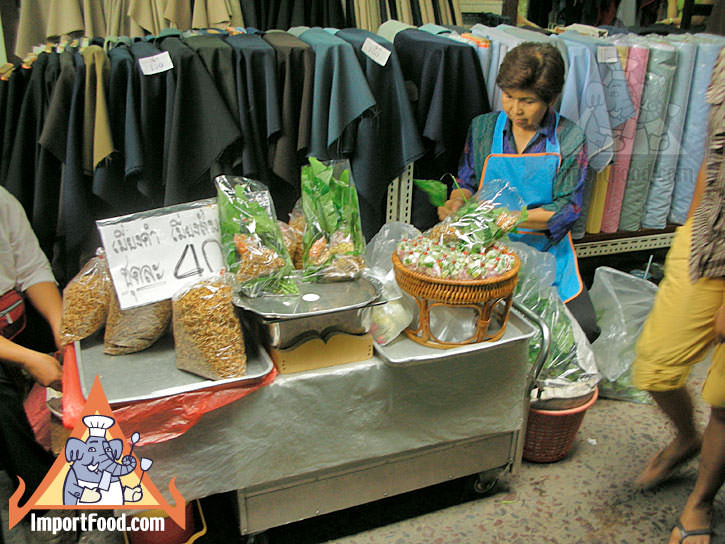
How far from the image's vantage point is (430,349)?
142 cm

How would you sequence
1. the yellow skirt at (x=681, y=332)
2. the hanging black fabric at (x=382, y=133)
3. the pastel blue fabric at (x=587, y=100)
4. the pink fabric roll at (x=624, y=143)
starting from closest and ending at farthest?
the yellow skirt at (x=681, y=332)
the hanging black fabric at (x=382, y=133)
the pastel blue fabric at (x=587, y=100)
the pink fabric roll at (x=624, y=143)

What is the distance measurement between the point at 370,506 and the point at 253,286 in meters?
0.84

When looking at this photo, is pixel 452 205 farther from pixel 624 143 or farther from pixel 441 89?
pixel 624 143

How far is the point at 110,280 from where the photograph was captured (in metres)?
1.35

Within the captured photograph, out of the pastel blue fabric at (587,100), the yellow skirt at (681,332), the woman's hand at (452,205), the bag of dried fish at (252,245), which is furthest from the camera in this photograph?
the pastel blue fabric at (587,100)

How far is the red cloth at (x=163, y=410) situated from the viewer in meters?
1.21

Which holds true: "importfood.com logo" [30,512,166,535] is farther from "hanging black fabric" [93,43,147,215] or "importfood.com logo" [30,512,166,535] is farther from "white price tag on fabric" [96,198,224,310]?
"hanging black fabric" [93,43,147,215]

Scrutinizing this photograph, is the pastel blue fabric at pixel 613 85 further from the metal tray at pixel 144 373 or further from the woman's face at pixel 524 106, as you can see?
the metal tray at pixel 144 373

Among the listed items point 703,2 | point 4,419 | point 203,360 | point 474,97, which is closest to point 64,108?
point 4,419

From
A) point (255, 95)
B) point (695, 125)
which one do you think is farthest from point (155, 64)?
point (695, 125)

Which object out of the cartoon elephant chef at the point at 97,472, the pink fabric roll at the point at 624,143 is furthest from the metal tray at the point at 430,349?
the pink fabric roll at the point at 624,143

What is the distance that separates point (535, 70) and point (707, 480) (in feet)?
4.02

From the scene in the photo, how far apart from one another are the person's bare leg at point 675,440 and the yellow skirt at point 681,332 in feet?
0.27

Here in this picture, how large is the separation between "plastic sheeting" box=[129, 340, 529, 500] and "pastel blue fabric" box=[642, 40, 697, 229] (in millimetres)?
1418
